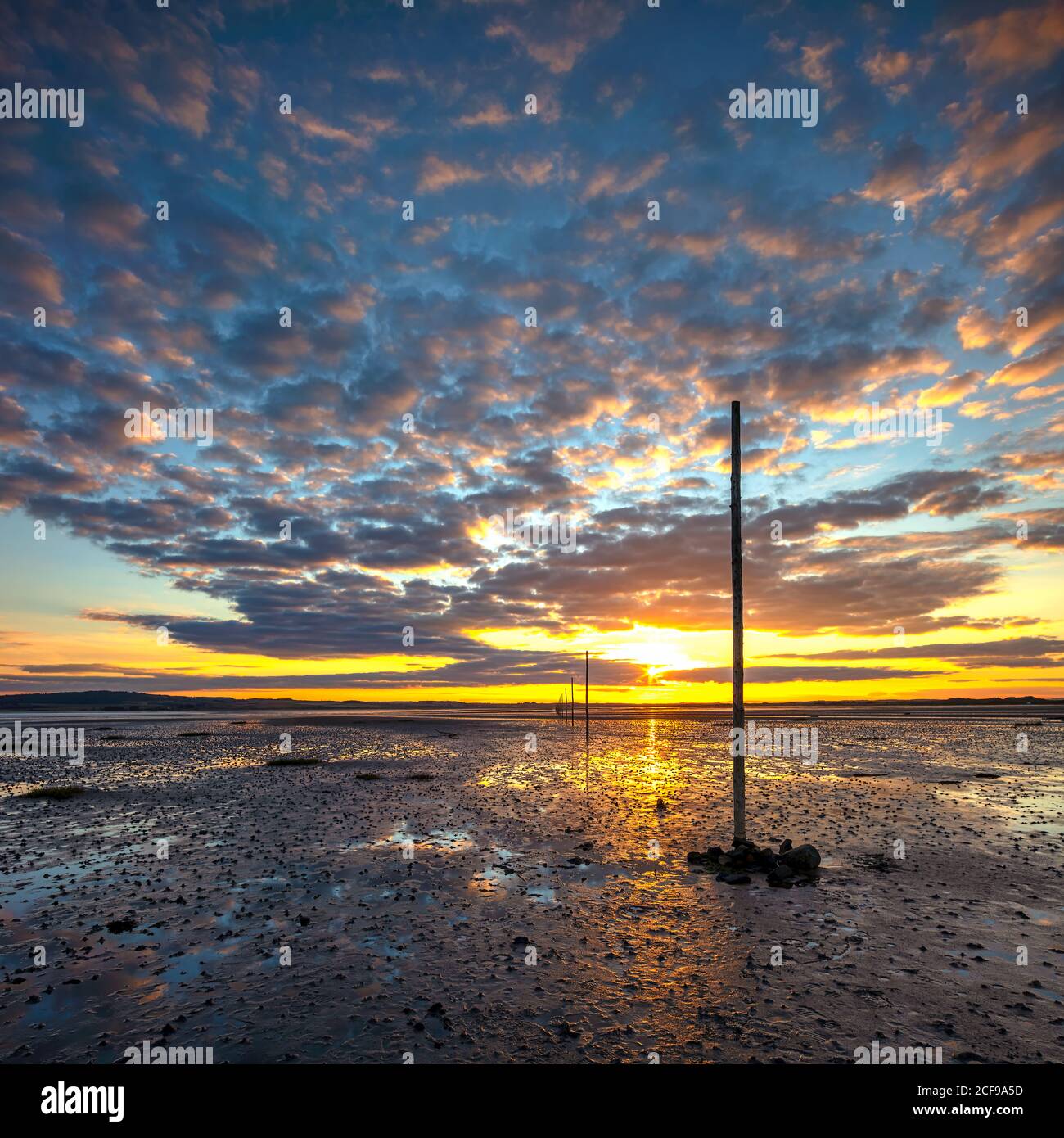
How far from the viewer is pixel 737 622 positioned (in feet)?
58.7

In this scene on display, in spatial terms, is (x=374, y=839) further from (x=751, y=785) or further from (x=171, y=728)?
(x=171, y=728)

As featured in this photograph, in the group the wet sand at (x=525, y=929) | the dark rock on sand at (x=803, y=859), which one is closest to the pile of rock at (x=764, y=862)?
the dark rock on sand at (x=803, y=859)

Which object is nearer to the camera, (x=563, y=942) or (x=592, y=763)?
(x=563, y=942)

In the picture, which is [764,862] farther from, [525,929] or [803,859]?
[525,929]

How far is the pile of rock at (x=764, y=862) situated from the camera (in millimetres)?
15227

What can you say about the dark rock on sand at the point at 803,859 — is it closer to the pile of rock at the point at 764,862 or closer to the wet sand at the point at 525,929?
the pile of rock at the point at 764,862

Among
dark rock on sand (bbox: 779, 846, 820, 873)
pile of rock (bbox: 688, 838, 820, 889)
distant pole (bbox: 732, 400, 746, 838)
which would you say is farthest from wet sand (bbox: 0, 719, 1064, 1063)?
distant pole (bbox: 732, 400, 746, 838)

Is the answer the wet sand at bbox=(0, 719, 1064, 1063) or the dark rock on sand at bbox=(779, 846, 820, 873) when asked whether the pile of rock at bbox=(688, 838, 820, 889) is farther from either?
the wet sand at bbox=(0, 719, 1064, 1063)

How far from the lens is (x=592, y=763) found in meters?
42.4

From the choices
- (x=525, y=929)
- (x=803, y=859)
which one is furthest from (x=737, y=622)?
(x=525, y=929)

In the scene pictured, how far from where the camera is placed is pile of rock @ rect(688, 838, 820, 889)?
15.2 m

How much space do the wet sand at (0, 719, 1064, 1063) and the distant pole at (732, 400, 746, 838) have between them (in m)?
2.38

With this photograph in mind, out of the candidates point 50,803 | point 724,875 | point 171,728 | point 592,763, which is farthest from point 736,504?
point 171,728
